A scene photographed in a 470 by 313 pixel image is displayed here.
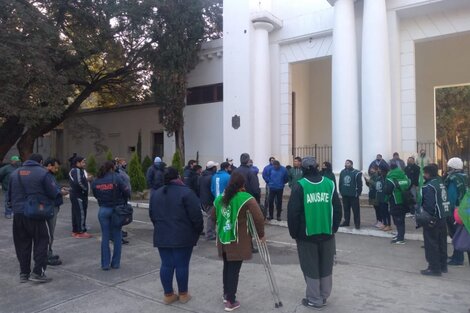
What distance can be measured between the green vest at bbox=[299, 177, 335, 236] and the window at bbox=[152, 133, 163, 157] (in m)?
21.8

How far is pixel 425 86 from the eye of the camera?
21.2m

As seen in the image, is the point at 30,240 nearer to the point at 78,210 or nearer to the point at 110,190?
the point at 110,190

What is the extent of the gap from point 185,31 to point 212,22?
2.29 m

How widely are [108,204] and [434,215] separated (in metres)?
4.93

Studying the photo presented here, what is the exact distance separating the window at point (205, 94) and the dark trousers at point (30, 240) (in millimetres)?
15614

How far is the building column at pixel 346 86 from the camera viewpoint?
1512 centimetres

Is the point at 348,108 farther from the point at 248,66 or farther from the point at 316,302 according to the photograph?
the point at 316,302

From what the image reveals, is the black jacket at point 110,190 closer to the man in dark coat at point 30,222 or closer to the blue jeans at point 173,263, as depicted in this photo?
the man in dark coat at point 30,222

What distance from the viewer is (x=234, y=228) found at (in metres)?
4.90

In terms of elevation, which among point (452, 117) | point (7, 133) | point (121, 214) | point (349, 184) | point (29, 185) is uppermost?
point (452, 117)

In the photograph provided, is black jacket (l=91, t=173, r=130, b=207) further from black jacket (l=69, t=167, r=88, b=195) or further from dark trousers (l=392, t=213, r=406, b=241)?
dark trousers (l=392, t=213, r=406, b=241)

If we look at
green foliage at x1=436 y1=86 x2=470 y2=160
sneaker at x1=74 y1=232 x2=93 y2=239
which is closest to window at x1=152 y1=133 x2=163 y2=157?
sneaker at x1=74 y1=232 x2=93 y2=239

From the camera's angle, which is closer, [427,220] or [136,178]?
[427,220]

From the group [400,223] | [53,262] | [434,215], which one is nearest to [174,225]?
[53,262]
